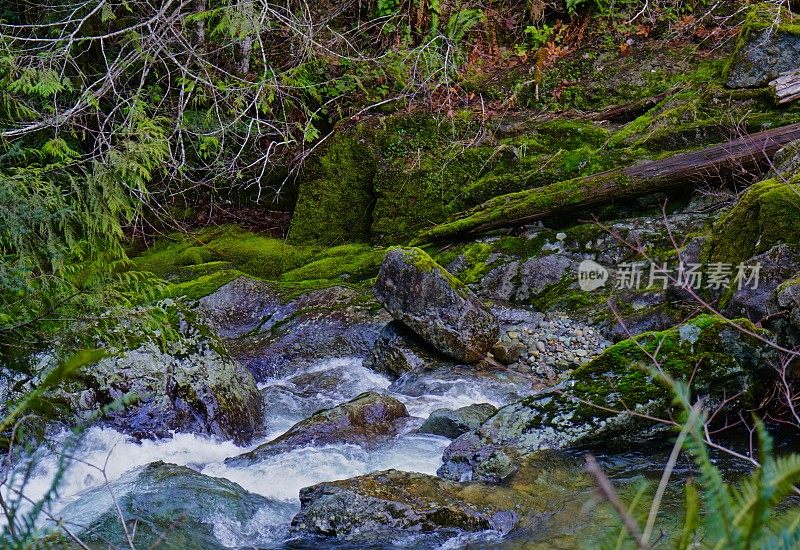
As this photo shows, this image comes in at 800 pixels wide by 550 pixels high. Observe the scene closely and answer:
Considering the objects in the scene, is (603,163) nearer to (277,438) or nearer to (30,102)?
(277,438)

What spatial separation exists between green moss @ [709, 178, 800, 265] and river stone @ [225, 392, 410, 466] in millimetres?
3402

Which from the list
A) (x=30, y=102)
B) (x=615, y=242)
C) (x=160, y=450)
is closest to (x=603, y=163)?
(x=615, y=242)

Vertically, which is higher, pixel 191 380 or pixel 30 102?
pixel 30 102

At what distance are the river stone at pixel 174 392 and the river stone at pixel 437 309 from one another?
2.00m

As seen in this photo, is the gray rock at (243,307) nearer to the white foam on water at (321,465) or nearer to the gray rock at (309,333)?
the gray rock at (309,333)

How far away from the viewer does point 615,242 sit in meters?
8.68

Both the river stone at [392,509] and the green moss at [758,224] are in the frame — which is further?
the green moss at [758,224]

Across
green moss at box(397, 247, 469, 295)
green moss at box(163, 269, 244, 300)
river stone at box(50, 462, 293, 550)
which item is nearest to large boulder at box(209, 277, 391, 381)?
green moss at box(163, 269, 244, 300)

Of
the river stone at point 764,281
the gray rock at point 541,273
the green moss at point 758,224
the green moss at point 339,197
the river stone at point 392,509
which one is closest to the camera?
the river stone at point 392,509

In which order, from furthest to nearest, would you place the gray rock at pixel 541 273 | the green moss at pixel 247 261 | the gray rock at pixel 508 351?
the green moss at pixel 247 261 → the gray rock at pixel 541 273 → the gray rock at pixel 508 351

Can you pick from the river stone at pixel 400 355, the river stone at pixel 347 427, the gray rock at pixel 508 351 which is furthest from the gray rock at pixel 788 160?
the river stone at pixel 347 427

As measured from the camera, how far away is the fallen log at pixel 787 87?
29.2 feet

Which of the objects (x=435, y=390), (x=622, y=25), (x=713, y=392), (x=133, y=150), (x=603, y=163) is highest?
(x=622, y=25)

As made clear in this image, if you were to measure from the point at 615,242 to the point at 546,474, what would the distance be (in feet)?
15.1
